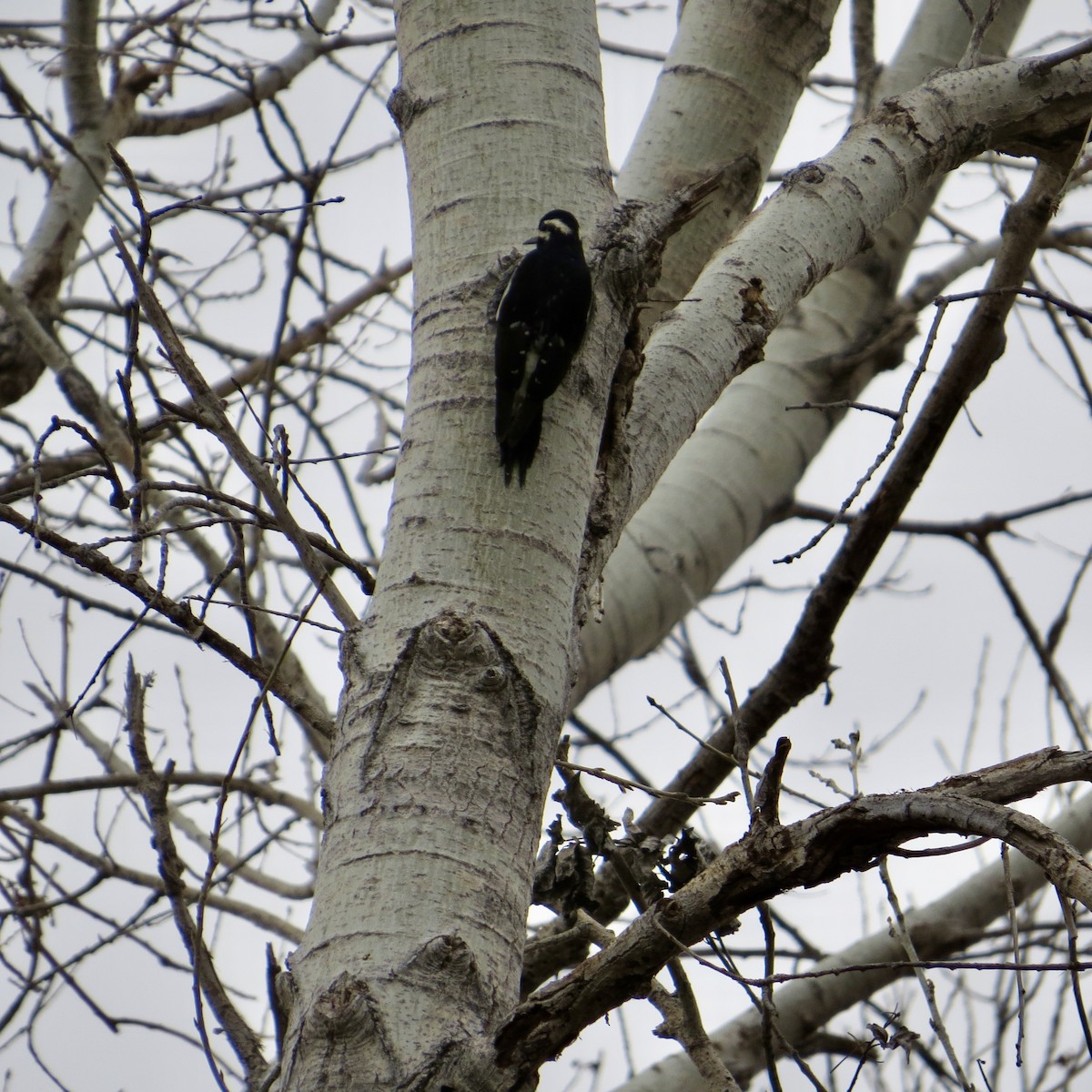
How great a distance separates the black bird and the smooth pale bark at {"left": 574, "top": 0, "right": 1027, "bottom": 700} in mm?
1584

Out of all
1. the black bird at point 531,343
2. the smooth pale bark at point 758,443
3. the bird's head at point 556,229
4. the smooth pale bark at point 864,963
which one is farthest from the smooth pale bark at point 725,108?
the smooth pale bark at point 864,963

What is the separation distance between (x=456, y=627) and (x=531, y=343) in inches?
17.2

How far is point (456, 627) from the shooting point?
4.90ft

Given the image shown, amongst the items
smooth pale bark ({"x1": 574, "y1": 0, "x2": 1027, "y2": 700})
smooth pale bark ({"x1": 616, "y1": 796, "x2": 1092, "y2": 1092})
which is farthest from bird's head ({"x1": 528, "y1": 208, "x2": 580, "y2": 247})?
smooth pale bark ({"x1": 616, "y1": 796, "x2": 1092, "y2": 1092})

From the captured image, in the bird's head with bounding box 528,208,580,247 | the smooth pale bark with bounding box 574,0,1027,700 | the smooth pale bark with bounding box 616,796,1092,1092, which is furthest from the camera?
the smooth pale bark with bounding box 574,0,1027,700

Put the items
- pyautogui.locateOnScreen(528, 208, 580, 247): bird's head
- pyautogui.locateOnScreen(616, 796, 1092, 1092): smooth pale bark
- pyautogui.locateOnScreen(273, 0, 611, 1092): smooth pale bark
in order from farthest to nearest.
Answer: pyautogui.locateOnScreen(616, 796, 1092, 1092): smooth pale bark
pyautogui.locateOnScreen(528, 208, 580, 247): bird's head
pyautogui.locateOnScreen(273, 0, 611, 1092): smooth pale bark

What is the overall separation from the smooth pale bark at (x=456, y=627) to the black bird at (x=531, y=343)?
0.03 metres

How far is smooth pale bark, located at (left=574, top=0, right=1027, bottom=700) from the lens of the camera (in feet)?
11.1

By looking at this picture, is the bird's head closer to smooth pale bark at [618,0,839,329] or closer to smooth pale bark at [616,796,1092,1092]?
smooth pale bark at [618,0,839,329]

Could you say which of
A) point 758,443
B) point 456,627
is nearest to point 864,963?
point 758,443

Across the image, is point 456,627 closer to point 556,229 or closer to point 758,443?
point 556,229

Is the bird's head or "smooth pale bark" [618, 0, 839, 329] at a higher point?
"smooth pale bark" [618, 0, 839, 329]

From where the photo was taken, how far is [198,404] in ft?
5.80

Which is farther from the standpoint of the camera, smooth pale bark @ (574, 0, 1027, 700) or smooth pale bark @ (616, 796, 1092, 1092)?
smooth pale bark @ (574, 0, 1027, 700)
